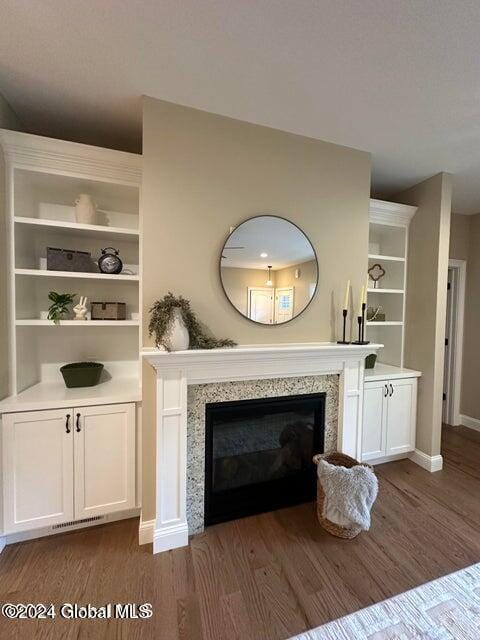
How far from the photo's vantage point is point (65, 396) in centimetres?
185

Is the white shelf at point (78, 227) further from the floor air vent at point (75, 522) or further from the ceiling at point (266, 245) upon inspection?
the floor air vent at point (75, 522)

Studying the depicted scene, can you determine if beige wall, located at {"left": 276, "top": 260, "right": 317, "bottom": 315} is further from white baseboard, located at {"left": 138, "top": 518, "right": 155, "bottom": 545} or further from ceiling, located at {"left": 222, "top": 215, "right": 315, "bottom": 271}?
white baseboard, located at {"left": 138, "top": 518, "right": 155, "bottom": 545}

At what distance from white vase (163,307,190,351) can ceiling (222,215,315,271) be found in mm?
499

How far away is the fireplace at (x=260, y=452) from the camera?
1.99m

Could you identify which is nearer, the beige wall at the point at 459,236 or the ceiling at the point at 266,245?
the ceiling at the point at 266,245

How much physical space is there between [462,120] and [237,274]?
1.84 metres

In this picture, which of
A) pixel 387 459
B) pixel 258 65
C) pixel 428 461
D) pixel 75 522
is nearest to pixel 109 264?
pixel 258 65

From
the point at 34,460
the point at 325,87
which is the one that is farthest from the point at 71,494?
the point at 325,87

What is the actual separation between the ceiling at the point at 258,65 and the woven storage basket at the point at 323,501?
7.77 feet

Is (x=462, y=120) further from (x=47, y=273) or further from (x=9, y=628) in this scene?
(x=9, y=628)

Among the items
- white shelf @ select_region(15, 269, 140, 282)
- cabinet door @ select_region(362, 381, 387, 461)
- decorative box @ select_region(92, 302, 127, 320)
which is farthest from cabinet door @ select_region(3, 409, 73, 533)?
cabinet door @ select_region(362, 381, 387, 461)

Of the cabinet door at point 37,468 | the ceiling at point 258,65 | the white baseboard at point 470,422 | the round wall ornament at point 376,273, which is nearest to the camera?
the ceiling at point 258,65

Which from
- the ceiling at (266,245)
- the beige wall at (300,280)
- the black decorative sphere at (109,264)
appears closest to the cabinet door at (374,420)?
the beige wall at (300,280)

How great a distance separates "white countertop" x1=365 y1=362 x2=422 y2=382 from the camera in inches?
104
